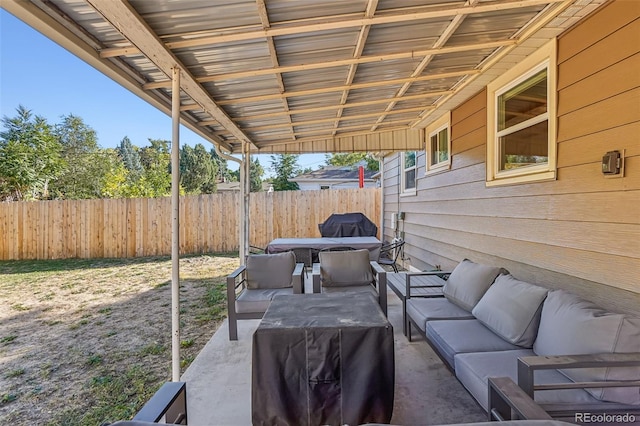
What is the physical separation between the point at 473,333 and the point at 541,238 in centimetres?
109

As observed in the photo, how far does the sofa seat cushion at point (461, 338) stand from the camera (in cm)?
219

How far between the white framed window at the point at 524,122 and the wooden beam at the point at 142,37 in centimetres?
297

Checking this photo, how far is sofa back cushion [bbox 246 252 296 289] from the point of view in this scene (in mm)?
Answer: 3977

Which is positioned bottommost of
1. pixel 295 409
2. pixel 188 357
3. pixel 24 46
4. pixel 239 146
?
pixel 188 357

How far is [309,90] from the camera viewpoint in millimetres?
3412

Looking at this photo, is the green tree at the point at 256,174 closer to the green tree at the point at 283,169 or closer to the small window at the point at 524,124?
the green tree at the point at 283,169

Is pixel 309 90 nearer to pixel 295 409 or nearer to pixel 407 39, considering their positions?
pixel 407 39

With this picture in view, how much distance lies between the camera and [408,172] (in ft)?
22.8

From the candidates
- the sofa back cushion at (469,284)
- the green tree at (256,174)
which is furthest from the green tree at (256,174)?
the sofa back cushion at (469,284)

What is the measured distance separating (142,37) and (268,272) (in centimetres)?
279

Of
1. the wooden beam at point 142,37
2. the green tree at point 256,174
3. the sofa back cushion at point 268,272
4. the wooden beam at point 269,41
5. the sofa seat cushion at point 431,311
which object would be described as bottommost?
the sofa seat cushion at point 431,311

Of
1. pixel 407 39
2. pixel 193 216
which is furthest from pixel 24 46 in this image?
pixel 407 39

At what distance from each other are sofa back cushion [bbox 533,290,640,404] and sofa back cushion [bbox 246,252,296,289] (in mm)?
2682

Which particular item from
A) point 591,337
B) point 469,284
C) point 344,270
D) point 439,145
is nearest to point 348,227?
point 439,145
